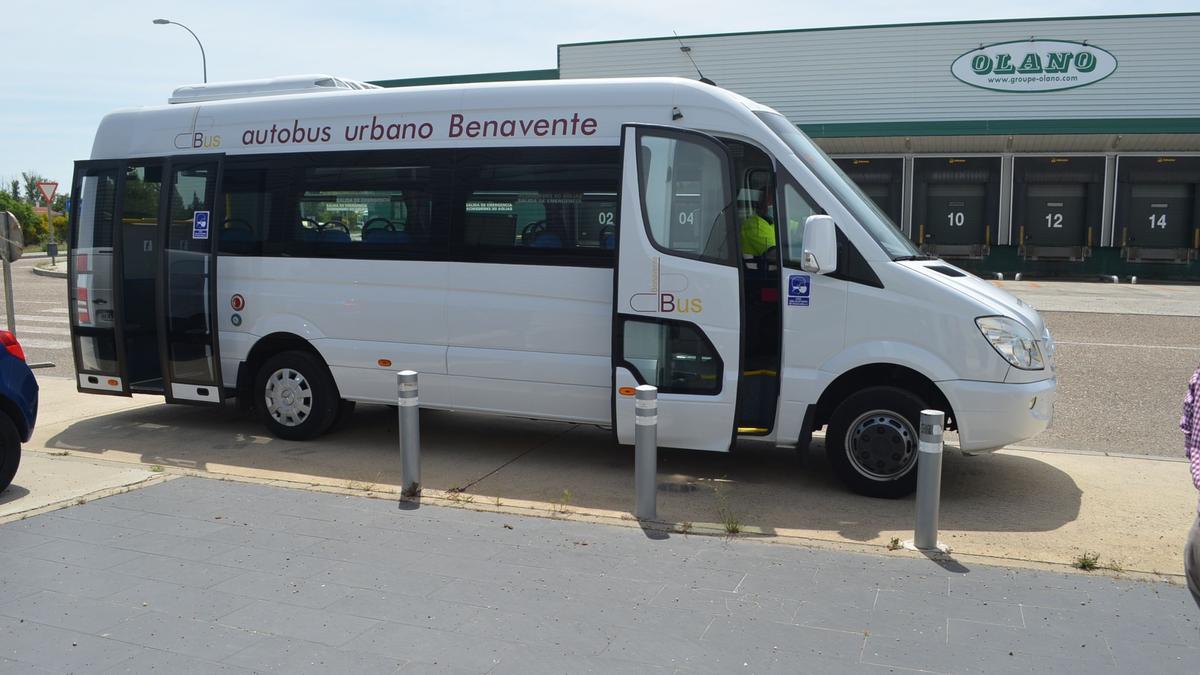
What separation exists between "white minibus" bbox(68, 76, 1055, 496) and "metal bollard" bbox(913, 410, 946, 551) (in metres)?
0.99

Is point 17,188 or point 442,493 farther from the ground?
point 17,188

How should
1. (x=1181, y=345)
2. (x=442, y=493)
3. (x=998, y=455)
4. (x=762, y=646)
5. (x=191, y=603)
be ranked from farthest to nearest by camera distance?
1. (x=1181, y=345)
2. (x=998, y=455)
3. (x=442, y=493)
4. (x=191, y=603)
5. (x=762, y=646)

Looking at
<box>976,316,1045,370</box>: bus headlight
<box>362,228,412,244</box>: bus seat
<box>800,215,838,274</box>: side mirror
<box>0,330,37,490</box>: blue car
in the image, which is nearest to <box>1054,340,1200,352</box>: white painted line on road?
<box>976,316,1045,370</box>: bus headlight

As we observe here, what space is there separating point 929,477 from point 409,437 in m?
3.33

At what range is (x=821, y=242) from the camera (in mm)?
6316

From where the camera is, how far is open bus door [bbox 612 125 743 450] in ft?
22.0

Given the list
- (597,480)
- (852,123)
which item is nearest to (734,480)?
(597,480)

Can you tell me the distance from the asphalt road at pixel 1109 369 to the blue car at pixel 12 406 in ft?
19.4

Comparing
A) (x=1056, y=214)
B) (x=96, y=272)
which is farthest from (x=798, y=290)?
(x=1056, y=214)

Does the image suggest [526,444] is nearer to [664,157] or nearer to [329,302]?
[329,302]

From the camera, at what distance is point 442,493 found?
6.79 metres

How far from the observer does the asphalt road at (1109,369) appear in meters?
8.63

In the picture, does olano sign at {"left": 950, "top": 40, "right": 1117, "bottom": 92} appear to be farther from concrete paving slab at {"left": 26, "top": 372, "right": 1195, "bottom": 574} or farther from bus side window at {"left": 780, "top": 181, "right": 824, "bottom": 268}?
bus side window at {"left": 780, "top": 181, "right": 824, "bottom": 268}

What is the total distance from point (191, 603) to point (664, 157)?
13.5 feet
